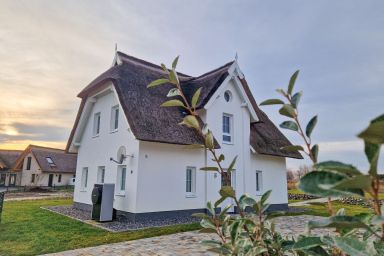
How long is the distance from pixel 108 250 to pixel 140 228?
3.16 metres

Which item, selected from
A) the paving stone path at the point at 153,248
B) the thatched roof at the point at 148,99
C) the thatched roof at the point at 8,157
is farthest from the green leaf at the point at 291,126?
the thatched roof at the point at 8,157

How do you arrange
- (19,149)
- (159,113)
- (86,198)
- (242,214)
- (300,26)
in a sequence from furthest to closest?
(19,149) < (86,198) < (159,113) < (300,26) < (242,214)

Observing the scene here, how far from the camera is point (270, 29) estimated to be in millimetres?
9719

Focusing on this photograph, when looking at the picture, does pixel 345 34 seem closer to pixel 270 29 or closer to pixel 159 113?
pixel 270 29

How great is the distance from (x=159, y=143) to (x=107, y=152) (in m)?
3.53

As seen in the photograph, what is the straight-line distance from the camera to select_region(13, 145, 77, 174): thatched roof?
41.8 meters

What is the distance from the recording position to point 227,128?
51.9ft

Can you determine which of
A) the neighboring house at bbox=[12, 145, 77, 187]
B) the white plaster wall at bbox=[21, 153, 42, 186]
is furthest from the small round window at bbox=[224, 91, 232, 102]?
the white plaster wall at bbox=[21, 153, 42, 186]

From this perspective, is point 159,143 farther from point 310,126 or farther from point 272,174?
point 310,126

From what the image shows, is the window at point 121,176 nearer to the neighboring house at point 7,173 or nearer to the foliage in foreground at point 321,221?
the foliage in foreground at point 321,221

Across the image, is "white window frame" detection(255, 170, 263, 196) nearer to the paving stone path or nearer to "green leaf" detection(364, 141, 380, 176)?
the paving stone path

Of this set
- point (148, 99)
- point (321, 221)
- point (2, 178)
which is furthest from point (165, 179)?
point (2, 178)

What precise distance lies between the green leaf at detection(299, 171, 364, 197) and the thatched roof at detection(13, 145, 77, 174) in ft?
150

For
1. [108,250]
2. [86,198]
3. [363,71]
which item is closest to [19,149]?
[86,198]
